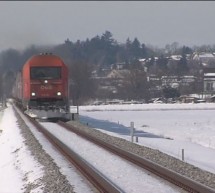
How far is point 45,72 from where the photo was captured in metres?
32.8

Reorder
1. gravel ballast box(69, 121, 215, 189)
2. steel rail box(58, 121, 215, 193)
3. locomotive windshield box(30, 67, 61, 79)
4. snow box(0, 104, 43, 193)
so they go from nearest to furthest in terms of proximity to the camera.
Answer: steel rail box(58, 121, 215, 193), gravel ballast box(69, 121, 215, 189), snow box(0, 104, 43, 193), locomotive windshield box(30, 67, 61, 79)

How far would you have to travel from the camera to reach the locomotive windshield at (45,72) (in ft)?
107

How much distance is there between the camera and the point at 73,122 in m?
32.4

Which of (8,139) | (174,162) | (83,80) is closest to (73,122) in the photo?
(8,139)

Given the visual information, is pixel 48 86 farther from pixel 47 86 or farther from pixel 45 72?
pixel 45 72

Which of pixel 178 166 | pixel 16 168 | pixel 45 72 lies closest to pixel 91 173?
pixel 178 166

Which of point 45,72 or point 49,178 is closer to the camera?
point 49,178

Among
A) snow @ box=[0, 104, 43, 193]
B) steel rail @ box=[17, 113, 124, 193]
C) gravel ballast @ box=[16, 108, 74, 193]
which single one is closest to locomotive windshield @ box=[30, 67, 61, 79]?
snow @ box=[0, 104, 43, 193]

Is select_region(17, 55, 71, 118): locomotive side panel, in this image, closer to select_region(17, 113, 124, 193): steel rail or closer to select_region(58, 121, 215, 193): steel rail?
select_region(17, 113, 124, 193): steel rail

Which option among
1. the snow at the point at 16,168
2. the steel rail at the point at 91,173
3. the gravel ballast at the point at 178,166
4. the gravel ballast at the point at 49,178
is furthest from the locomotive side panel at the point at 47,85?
the gravel ballast at the point at 49,178

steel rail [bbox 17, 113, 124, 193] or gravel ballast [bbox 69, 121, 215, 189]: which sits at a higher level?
steel rail [bbox 17, 113, 124, 193]

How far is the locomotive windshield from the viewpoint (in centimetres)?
3272

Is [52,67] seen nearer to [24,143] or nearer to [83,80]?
[24,143]

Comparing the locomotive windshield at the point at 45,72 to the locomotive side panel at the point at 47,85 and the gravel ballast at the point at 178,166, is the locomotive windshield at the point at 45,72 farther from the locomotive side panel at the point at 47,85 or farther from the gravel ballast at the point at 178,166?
the gravel ballast at the point at 178,166
